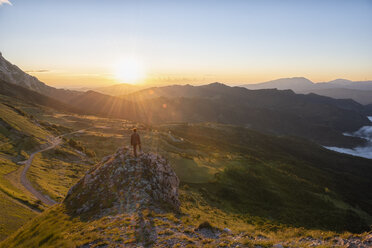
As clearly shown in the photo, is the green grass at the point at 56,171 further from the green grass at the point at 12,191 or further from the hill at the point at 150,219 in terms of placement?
the hill at the point at 150,219

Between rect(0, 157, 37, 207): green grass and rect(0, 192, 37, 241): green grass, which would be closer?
rect(0, 192, 37, 241): green grass

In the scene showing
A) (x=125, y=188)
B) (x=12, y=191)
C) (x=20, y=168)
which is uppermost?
(x=125, y=188)

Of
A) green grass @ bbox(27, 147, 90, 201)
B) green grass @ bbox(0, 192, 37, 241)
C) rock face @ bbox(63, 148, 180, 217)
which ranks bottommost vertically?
green grass @ bbox(27, 147, 90, 201)

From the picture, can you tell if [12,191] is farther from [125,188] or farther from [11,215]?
[125,188]

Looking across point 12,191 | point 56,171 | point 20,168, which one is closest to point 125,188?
point 12,191

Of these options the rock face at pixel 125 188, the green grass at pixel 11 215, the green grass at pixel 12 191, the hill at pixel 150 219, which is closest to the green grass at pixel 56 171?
the green grass at pixel 12 191

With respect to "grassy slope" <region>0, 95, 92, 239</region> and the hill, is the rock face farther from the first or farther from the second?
"grassy slope" <region>0, 95, 92, 239</region>

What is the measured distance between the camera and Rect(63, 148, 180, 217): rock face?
22688mm

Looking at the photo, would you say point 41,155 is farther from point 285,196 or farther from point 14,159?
point 285,196

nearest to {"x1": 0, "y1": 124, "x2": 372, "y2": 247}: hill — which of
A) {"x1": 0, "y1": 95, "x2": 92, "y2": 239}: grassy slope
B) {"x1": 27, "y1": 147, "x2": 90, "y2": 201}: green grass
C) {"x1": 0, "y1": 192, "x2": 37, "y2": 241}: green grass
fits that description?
{"x1": 0, "y1": 192, "x2": 37, "y2": 241}: green grass

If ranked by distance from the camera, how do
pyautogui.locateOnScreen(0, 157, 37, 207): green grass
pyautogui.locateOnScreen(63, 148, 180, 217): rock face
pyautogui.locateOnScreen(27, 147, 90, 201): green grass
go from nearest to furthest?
pyautogui.locateOnScreen(63, 148, 180, 217): rock face
pyautogui.locateOnScreen(0, 157, 37, 207): green grass
pyautogui.locateOnScreen(27, 147, 90, 201): green grass

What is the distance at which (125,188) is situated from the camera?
2467 cm

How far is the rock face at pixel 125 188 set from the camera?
22.7m

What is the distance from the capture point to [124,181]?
25.3 meters
